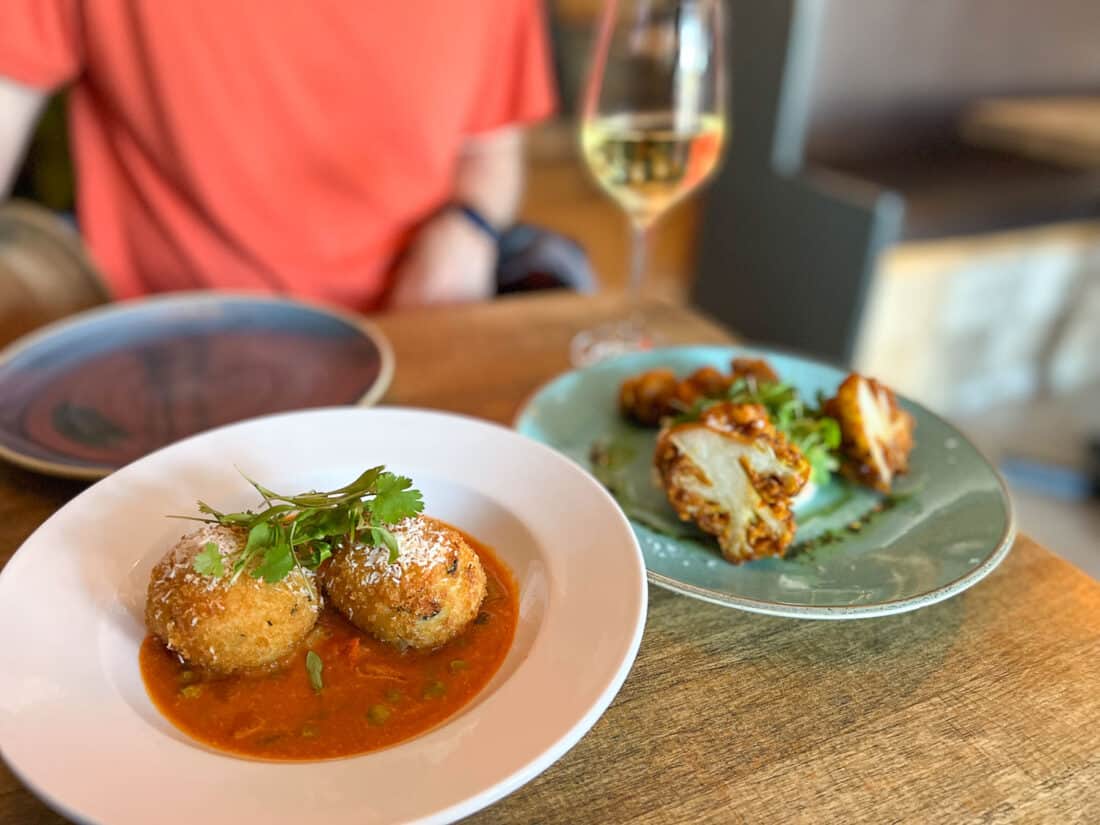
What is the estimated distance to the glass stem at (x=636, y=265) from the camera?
1.10m

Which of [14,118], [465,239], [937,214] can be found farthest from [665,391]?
[937,214]

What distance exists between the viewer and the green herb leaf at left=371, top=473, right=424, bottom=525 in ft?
1.80

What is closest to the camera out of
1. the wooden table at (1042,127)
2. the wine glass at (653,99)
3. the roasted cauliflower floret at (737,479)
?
the roasted cauliflower floret at (737,479)

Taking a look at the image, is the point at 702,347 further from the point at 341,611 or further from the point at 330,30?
the point at 330,30

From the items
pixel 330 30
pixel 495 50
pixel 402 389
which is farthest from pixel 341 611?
pixel 495 50

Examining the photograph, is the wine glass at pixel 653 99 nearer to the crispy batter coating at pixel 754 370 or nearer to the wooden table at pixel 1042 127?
the crispy batter coating at pixel 754 370

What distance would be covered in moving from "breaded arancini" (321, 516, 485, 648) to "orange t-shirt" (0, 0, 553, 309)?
0.98 m

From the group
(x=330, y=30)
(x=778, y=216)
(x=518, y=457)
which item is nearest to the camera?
(x=518, y=457)

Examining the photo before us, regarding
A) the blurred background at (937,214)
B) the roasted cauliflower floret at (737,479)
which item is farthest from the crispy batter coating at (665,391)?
the blurred background at (937,214)

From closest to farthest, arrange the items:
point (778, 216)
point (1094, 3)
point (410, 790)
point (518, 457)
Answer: point (410, 790) < point (518, 457) < point (778, 216) < point (1094, 3)

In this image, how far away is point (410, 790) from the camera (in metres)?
0.42

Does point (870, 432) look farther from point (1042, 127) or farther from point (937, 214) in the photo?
point (1042, 127)

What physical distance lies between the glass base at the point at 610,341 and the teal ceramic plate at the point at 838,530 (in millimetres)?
165

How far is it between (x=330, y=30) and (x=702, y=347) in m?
0.83
